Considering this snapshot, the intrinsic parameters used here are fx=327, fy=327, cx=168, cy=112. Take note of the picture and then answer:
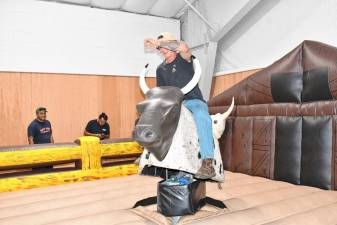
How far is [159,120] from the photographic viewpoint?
1.53m

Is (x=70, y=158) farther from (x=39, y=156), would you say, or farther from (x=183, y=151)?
(x=183, y=151)

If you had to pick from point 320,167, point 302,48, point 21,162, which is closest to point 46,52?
point 21,162

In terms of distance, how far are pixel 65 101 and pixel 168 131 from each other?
4.94 m

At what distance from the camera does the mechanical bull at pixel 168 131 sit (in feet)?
4.98

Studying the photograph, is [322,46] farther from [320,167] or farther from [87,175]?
[87,175]

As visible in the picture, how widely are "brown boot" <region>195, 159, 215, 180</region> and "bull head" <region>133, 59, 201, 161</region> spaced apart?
222mm

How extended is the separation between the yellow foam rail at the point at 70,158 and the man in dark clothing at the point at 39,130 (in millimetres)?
2340

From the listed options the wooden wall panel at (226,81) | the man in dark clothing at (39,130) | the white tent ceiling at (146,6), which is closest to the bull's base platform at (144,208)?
the man in dark clothing at (39,130)

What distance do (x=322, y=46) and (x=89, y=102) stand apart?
4.66 meters

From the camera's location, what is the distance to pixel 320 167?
2.52 metres

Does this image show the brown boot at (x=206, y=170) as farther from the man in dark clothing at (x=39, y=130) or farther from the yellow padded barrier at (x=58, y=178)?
the man in dark clothing at (x=39, y=130)

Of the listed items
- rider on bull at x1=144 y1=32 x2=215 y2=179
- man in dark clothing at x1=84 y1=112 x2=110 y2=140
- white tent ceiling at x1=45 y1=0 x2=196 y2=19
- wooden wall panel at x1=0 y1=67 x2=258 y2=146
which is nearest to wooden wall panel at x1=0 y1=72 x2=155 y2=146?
wooden wall panel at x1=0 y1=67 x2=258 y2=146

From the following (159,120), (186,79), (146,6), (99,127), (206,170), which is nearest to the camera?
(159,120)

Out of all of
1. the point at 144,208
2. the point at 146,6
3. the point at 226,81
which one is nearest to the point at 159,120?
the point at 144,208
